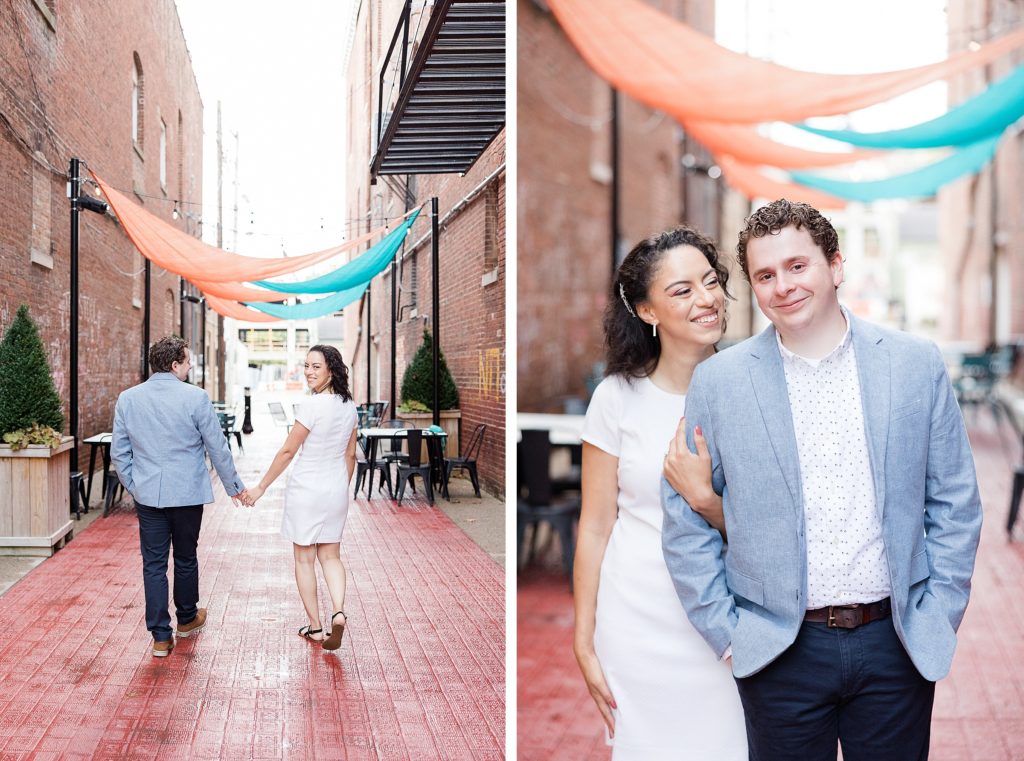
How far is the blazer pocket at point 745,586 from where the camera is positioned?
139cm

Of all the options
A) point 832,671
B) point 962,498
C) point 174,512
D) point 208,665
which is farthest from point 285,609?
point 962,498

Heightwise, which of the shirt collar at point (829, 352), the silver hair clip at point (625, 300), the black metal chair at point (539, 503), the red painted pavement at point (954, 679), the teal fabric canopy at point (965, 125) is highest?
the teal fabric canopy at point (965, 125)

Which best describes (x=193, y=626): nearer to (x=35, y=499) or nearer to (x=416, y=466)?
(x=35, y=499)

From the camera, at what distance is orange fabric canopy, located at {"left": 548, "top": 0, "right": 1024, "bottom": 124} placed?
2.21m

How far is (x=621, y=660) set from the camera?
1.67 metres

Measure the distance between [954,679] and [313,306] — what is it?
2.07m

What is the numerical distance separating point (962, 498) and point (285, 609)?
5.41 feet

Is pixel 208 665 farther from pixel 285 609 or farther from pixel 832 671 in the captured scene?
pixel 832 671

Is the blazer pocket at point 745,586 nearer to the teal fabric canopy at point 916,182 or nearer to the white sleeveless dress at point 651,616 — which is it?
the white sleeveless dress at point 651,616

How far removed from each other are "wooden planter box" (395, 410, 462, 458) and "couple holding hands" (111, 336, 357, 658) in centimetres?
19

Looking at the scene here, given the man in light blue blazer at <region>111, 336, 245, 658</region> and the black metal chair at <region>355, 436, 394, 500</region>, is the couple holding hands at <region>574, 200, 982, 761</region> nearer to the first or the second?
the black metal chair at <region>355, 436, 394, 500</region>

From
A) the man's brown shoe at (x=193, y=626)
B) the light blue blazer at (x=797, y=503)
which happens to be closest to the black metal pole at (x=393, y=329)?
the man's brown shoe at (x=193, y=626)

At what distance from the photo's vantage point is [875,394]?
1.36 metres

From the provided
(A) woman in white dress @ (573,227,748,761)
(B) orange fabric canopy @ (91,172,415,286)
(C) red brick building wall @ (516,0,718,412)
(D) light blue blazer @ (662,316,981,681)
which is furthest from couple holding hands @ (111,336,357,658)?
(C) red brick building wall @ (516,0,718,412)
